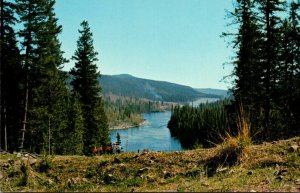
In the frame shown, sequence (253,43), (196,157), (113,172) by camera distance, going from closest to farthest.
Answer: (113,172), (196,157), (253,43)

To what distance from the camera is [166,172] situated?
8.00 meters

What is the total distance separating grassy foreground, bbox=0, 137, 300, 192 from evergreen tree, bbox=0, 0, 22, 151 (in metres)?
20.5

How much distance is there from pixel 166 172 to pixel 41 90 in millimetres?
24517

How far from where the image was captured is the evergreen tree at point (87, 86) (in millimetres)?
40031

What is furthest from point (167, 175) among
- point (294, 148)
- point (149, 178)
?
point (294, 148)

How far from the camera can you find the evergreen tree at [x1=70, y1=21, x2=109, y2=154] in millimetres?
40031

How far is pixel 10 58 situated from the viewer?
27391 millimetres

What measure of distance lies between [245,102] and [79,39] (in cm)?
2210

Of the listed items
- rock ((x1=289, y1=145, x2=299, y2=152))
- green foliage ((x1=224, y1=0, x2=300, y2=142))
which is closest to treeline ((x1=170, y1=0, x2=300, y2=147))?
green foliage ((x1=224, y1=0, x2=300, y2=142))

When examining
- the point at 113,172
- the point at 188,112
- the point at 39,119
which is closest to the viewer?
the point at 113,172

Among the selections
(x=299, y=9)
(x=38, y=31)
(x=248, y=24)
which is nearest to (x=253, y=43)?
(x=248, y=24)

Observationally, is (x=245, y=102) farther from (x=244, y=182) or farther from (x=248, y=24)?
(x=244, y=182)

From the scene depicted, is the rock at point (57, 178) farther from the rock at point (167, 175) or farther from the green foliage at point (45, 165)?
the rock at point (167, 175)

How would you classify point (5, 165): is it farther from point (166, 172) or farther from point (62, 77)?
point (62, 77)
